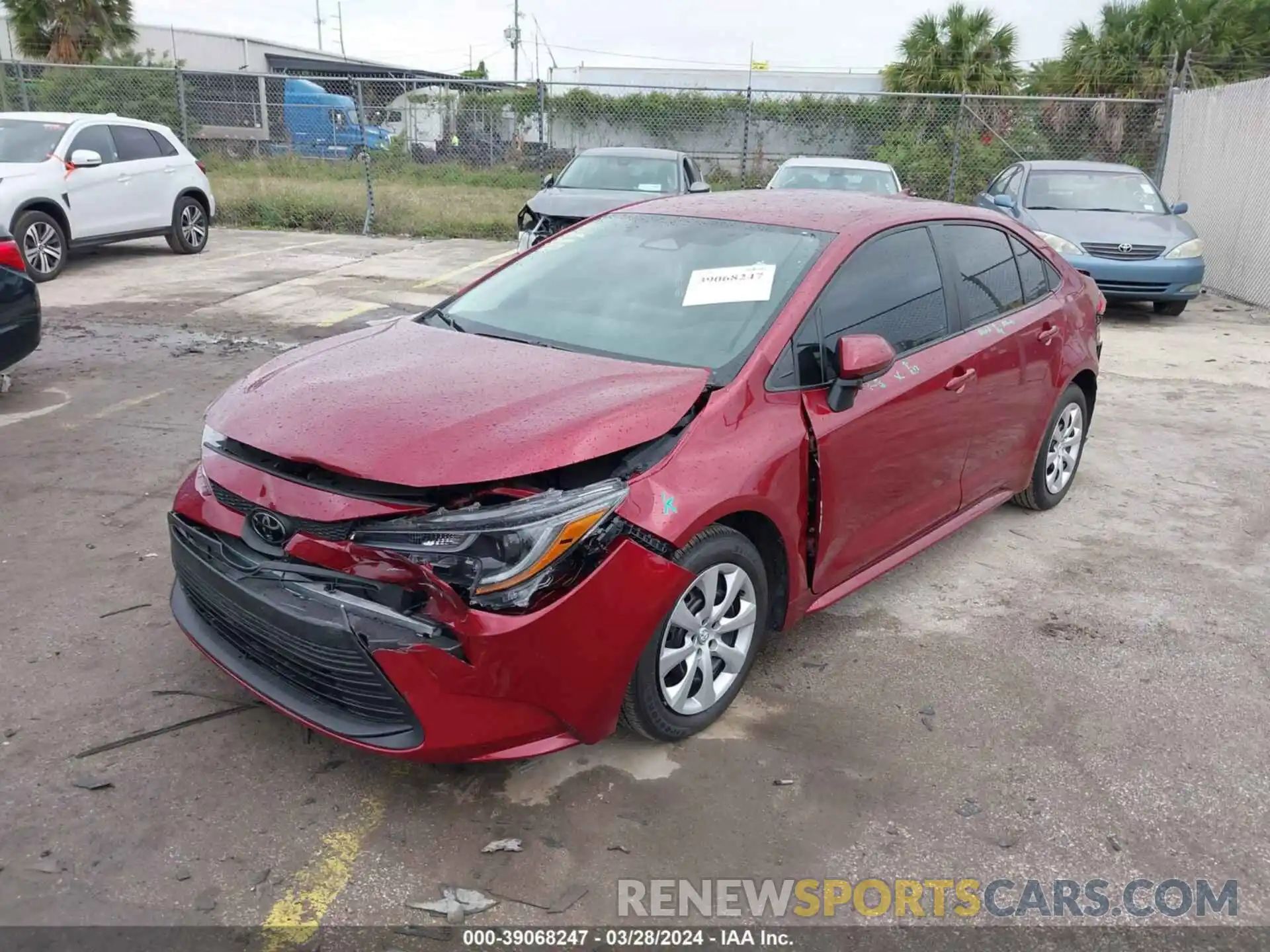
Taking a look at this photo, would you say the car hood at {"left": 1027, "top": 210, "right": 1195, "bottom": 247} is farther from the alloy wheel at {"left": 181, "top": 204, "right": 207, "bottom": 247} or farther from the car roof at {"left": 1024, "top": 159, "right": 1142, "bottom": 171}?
the alloy wheel at {"left": 181, "top": 204, "right": 207, "bottom": 247}

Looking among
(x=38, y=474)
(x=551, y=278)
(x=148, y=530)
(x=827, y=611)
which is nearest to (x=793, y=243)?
(x=551, y=278)

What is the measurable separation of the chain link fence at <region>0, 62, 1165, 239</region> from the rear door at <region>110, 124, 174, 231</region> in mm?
3341

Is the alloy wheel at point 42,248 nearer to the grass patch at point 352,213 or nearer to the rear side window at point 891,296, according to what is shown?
the grass patch at point 352,213

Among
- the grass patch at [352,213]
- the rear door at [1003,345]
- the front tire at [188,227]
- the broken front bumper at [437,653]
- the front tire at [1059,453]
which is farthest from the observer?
the grass patch at [352,213]

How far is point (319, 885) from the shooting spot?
8.45 ft

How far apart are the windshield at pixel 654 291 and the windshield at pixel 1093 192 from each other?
865 cm

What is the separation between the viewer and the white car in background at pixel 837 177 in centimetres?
1201

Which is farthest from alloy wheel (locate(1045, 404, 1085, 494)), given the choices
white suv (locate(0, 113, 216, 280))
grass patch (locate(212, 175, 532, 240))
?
grass patch (locate(212, 175, 532, 240))

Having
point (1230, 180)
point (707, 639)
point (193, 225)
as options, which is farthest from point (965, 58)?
point (707, 639)

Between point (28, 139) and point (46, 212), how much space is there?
106cm

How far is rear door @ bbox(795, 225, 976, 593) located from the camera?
11.4 ft

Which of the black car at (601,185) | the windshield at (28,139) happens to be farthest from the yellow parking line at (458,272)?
the windshield at (28,139)

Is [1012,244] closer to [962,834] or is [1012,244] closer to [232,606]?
[962,834]

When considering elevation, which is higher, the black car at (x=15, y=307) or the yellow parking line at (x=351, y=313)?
the black car at (x=15, y=307)
